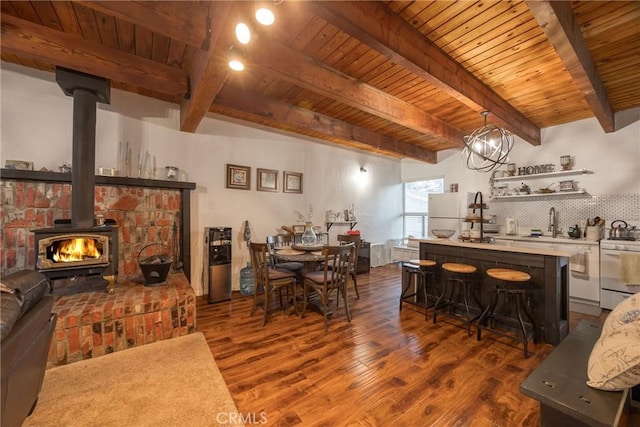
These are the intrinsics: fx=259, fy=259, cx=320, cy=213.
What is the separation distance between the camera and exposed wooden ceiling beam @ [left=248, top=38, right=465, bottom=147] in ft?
7.57

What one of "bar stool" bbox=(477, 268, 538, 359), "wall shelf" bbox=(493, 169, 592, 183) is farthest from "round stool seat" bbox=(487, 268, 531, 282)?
"wall shelf" bbox=(493, 169, 592, 183)

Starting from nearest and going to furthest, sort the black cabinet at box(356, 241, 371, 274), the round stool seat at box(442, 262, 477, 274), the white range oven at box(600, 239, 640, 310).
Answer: the round stool seat at box(442, 262, 477, 274)
the white range oven at box(600, 239, 640, 310)
the black cabinet at box(356, 241, 371, 274)

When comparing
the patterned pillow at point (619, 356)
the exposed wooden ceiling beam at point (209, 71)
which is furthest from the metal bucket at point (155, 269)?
the patterned pillow at point (619, 356)

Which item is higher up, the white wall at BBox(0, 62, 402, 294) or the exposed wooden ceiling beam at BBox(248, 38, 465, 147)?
the exposed wooden ceiling beam at BBox(248, 38, 465, 147)

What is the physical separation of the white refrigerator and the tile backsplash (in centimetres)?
52

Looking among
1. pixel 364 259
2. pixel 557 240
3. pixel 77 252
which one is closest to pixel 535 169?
pixel 557 240

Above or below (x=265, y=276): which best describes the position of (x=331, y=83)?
above

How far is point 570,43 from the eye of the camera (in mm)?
1963

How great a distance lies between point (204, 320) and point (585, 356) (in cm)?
340

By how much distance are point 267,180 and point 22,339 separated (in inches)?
144

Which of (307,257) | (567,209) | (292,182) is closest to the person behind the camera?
(307,257)

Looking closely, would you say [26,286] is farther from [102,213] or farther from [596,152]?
[596,152]

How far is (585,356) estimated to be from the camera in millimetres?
1654

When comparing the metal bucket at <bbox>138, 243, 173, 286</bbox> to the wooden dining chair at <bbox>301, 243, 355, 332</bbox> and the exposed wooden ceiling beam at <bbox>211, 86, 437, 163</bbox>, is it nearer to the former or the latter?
the wooden dining chair at <bbox>301, 243, 355, 332</bbox>
